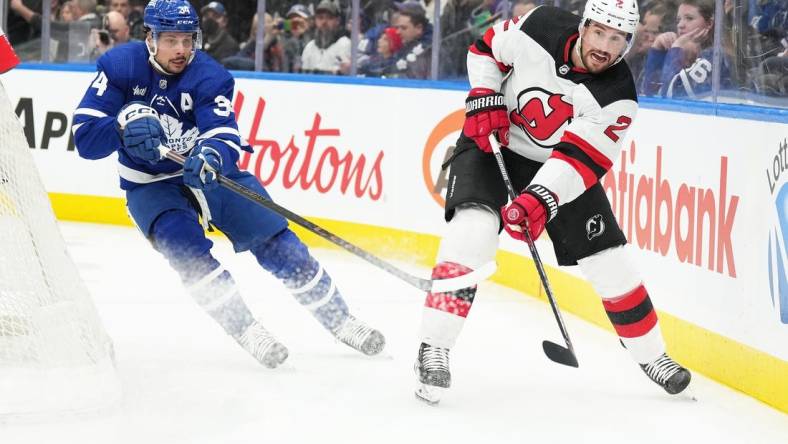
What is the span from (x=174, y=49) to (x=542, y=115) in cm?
100

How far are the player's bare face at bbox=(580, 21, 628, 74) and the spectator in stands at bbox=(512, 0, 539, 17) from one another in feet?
7.52

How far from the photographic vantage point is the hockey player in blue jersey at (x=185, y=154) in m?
3.39

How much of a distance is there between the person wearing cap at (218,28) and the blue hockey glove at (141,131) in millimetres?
3317

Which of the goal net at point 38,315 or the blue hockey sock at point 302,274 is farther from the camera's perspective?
the blue hockey sock at point 302,274

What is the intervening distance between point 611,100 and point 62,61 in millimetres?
4388

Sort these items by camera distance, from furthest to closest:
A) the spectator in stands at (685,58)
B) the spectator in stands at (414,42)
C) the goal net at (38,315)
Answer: the spectator in stands at (414,42) < the spectator in stands at (685,58) < the goal net at (38,315)

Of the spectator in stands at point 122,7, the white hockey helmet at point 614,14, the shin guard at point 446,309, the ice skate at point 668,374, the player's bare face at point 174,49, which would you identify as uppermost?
the white hockey helmet at point 614,14

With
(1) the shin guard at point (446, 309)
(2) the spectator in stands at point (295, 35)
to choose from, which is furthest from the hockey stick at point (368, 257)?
(2) the spectator in stands at point (295, 35)

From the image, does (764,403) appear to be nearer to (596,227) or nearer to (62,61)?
(596,227)

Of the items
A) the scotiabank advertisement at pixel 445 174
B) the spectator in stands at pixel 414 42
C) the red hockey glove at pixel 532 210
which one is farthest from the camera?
the spectator in stands at pixel 414 42

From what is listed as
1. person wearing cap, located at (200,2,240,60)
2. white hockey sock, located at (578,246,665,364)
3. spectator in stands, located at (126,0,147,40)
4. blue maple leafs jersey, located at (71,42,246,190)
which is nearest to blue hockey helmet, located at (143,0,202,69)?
blue maple leafs jersey, located at (71,42,246,190)

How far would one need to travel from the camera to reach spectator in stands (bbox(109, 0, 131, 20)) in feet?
22.2

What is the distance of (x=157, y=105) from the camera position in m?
3.53

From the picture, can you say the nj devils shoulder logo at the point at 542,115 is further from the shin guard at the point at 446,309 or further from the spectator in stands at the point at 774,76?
the spectator in stands at the point at 774,76
